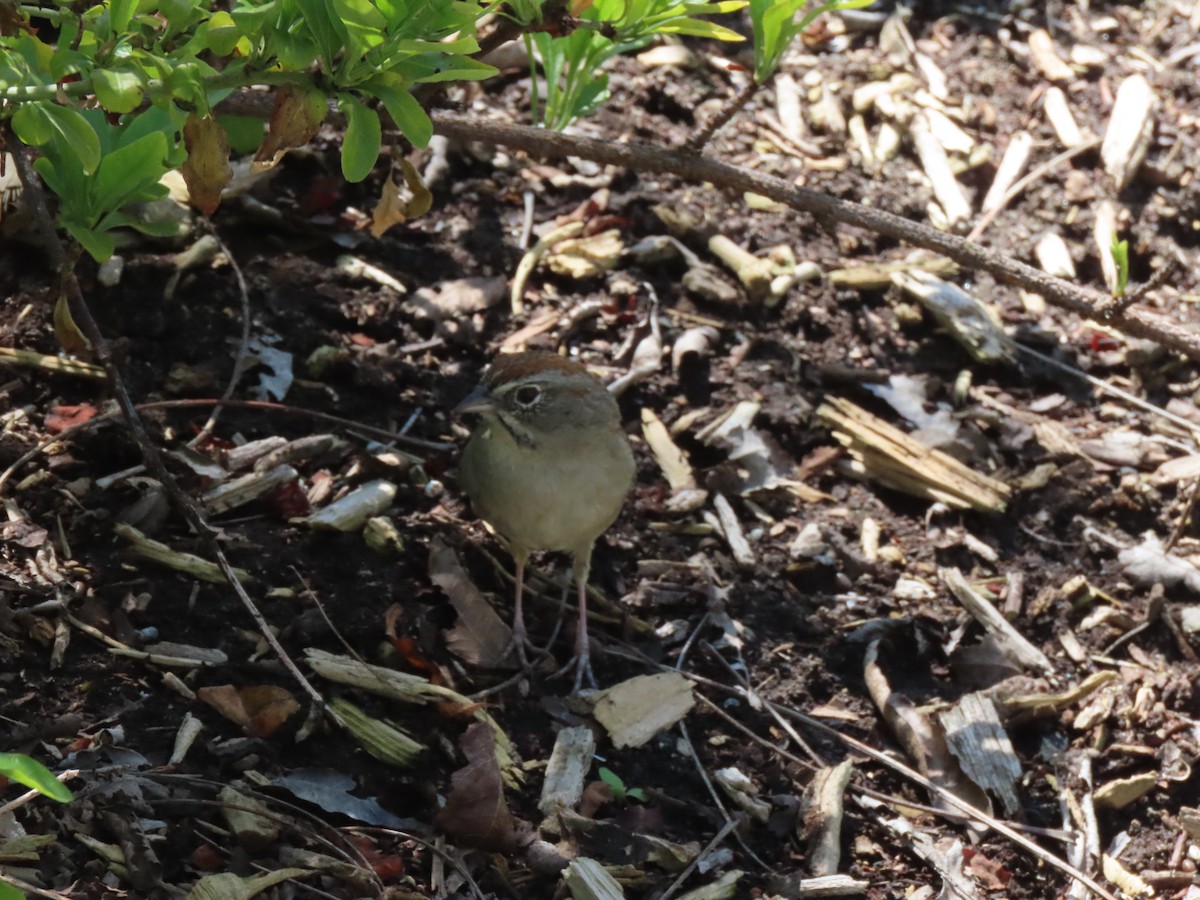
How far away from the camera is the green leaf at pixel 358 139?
3.08m

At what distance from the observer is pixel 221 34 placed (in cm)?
276

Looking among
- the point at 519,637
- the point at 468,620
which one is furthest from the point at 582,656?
the point at 468,620

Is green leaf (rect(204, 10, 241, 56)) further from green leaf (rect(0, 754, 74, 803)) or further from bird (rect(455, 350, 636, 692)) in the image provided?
bird (rect(455, 350, 636, 692))

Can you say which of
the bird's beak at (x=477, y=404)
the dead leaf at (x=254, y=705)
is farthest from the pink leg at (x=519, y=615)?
the dead leaf at (x=254, y=705)

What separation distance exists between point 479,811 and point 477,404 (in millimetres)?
1751

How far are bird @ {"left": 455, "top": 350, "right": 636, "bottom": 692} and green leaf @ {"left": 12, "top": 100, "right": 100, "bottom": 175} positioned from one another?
7.77ft

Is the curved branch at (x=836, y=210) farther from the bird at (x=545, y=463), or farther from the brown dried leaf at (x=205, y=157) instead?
the brown dried leaf at (x=205, y=157)

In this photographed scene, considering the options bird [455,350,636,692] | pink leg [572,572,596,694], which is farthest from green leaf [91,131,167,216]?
pink leg [572,572,596,694]

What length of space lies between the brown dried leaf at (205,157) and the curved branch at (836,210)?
5.74 ft

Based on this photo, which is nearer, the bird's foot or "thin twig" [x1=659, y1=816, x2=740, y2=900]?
"thin twig" [x1=659, y1=816, x2=740, y2=900]

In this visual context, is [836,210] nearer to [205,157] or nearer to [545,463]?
[545,463]

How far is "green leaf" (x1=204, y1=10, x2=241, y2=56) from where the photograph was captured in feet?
9.07

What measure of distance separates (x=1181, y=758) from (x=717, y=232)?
10.9ft

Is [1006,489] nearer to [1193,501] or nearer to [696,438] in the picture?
[1193,501]
